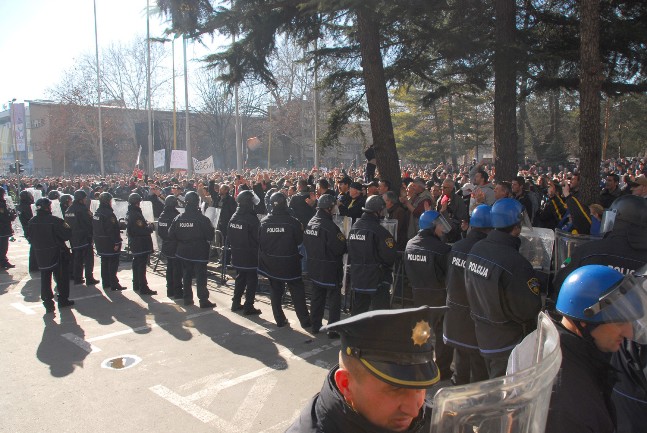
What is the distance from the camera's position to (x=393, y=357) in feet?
5.87

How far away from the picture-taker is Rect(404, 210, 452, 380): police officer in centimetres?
571

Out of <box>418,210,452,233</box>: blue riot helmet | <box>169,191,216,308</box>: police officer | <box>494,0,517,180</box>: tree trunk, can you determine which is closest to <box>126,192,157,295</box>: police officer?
<box>169,191,216,308</box>: police officer

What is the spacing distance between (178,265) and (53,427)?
5030 millimetres

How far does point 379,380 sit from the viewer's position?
1767 millimetres

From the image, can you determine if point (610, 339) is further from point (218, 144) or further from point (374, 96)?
point (218, 144)

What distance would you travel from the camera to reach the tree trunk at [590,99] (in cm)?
848

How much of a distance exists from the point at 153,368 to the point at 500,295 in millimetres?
4471

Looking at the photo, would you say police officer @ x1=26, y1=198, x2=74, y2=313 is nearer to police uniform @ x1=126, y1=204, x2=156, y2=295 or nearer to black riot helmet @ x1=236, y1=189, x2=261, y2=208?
police uniform @ x1=126, y1=204, x2=156, y2=295

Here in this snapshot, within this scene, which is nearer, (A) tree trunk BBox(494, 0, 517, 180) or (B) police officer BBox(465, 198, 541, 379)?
(B) police officer BBox(465, 198, 541, 379)

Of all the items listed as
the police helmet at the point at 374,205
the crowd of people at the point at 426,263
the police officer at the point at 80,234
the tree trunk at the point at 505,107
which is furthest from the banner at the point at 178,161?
the police helmet at the point at 374,205

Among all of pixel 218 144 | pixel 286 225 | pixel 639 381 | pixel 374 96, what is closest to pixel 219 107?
pixel 218 144

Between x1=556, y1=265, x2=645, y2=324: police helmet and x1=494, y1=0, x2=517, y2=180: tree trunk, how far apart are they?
887 centimetres

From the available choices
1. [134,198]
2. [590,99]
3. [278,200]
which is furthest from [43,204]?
[590,99]

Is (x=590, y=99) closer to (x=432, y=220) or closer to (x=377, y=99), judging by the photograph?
(x=377, y=99)
